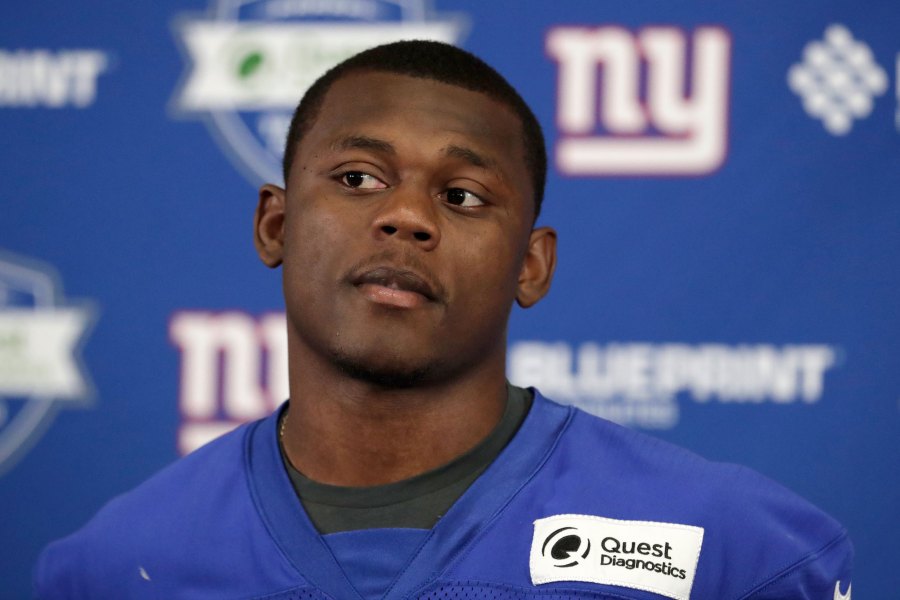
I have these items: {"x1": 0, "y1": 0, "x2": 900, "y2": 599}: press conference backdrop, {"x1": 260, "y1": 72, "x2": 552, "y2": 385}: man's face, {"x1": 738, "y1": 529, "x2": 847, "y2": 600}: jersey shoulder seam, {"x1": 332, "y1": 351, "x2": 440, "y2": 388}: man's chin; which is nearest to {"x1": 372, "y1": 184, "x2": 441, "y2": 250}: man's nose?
{"x1": 260, "y1": 72, "x2": 552, "y2": 385}: man's face

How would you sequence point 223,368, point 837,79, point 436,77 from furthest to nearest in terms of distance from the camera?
point 223,368 → point 837,79 → point 436,77

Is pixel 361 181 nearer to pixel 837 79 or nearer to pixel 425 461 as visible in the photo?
pixel 425 461

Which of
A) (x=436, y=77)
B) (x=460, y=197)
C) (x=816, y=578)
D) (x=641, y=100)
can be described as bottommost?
(x=816, y=578)

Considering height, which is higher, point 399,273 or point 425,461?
point 399,273

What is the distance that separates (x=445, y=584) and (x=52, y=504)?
1.24m

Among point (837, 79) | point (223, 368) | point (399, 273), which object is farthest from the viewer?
point (223, 368)

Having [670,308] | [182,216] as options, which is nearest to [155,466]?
[182,216]

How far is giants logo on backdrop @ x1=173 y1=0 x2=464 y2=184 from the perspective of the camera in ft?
7.00

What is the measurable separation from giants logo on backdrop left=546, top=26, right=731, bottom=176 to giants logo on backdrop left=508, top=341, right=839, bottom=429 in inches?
12.9

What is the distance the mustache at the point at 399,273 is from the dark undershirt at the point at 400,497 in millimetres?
202

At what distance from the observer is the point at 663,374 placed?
209cm

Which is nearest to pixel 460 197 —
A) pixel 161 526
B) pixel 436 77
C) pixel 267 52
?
pixel 436 77

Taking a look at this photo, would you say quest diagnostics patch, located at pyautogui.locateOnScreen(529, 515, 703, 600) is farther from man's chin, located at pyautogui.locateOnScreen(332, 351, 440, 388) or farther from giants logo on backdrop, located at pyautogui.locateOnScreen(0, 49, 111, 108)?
giants logo on backdrop, located at pyautogui.locateOnScreen(0, 49, 111, 108)

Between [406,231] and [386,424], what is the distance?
22 centimetres
